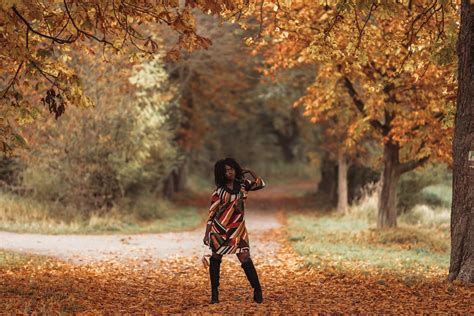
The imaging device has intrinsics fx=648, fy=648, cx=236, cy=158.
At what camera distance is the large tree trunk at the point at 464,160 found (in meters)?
8.40

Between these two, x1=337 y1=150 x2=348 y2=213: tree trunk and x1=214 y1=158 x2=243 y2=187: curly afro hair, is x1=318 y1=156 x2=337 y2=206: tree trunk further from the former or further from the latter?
x1=214 y1=158 x2=243 y2=187: curly afro hair

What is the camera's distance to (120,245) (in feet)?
48.9

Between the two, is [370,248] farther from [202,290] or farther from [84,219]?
[84,219]

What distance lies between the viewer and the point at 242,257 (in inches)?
300

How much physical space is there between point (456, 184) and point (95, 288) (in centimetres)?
519

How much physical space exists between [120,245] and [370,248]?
18.7 ft

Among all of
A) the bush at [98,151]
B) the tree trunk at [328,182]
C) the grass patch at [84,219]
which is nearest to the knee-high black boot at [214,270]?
the grass patch at [84,219]

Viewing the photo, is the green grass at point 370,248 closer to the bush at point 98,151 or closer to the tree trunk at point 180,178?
the bush at point 98,151

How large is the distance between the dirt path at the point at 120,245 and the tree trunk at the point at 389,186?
2.86 meters

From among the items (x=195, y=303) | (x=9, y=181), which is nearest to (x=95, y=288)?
(x=195, y=303)

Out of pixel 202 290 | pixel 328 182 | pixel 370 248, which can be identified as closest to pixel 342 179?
pixel 328 182

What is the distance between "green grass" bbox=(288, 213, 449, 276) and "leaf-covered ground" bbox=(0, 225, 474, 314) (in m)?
0.99

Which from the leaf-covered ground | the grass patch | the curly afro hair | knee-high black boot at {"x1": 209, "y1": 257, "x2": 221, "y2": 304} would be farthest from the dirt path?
the curly afro hair

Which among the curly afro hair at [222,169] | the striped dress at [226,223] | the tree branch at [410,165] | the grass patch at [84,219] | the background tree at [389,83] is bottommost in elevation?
the grass patch at [84,219]
